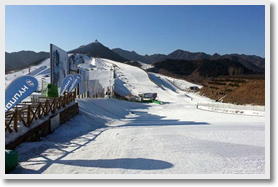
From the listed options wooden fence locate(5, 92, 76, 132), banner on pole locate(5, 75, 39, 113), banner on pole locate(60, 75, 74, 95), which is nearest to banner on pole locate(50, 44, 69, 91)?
banner on pole locate(60, 75, 74, 95)

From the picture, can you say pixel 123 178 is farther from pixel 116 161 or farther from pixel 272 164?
pixel 272 164

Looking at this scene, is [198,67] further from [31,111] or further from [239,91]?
[31,111]

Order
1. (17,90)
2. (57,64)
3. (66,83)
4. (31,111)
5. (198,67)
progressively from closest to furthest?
1. (17,90)
2. (31,111)
3. (66,83)
4. (57,64)
5. (198,67)

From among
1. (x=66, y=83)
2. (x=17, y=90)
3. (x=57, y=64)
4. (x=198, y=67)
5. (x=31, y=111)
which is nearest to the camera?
(x=17, y=90)

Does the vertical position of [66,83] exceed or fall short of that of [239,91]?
it exceeds it

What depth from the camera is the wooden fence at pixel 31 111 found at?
9281 millimetres

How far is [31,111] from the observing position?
1100 centimetres

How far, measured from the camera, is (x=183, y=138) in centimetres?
1152

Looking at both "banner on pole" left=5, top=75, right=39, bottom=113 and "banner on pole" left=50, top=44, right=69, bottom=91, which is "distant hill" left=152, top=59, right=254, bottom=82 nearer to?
"banner on pole" left=50, top=44, right=69, bottom=91

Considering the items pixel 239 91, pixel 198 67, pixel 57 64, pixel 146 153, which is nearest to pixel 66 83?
pixel 57 64

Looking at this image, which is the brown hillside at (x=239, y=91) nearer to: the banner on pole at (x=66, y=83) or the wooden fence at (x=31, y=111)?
the banner on pole at (x=66, y=83)

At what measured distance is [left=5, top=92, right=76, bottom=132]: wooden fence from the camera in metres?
9.28

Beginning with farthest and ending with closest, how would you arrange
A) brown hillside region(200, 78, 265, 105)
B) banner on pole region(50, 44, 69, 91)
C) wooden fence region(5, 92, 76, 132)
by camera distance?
brown hillside region(200, 78, 265, 105) < banner on pole region(50, 44, 69, 91) < wooden fence region(5, 92, 76, 132)

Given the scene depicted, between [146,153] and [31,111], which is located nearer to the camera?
[146,153]
